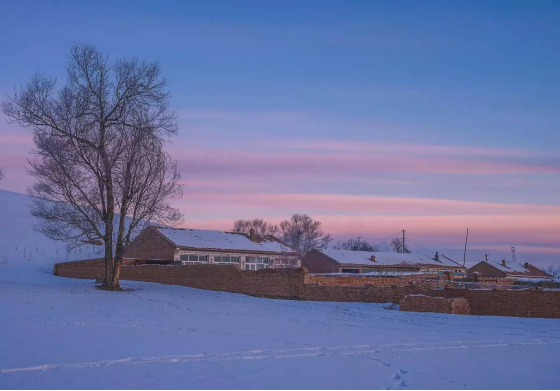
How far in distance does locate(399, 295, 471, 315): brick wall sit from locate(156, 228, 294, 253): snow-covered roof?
949 inches

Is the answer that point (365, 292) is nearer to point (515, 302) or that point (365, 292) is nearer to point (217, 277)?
point (515, 302)

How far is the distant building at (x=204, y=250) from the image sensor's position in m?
44.2

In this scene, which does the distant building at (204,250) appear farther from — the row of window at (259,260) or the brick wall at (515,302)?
the brick wall at (515,302)

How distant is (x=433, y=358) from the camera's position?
1205 centimetres

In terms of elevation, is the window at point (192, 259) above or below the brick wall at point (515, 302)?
above

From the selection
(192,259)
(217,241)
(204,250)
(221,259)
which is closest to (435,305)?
(192,259)

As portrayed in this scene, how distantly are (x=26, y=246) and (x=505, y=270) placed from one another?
61.8 metres

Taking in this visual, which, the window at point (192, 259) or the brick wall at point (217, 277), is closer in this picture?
the brick wall at point (217, 277)

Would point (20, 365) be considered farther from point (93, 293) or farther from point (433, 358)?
point (93, 293)

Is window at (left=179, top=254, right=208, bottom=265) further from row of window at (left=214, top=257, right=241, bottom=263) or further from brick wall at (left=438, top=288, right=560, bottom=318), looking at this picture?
brick wall at (left=438, top=288, right=560, bottom=318)

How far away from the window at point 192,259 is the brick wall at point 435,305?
24095mm

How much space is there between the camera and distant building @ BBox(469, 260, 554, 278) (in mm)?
76512

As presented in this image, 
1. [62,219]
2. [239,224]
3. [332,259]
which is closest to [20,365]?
[62,219]

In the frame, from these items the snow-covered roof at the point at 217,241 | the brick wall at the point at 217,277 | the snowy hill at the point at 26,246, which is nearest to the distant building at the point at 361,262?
the snow-covered roof at the point at 217,241
